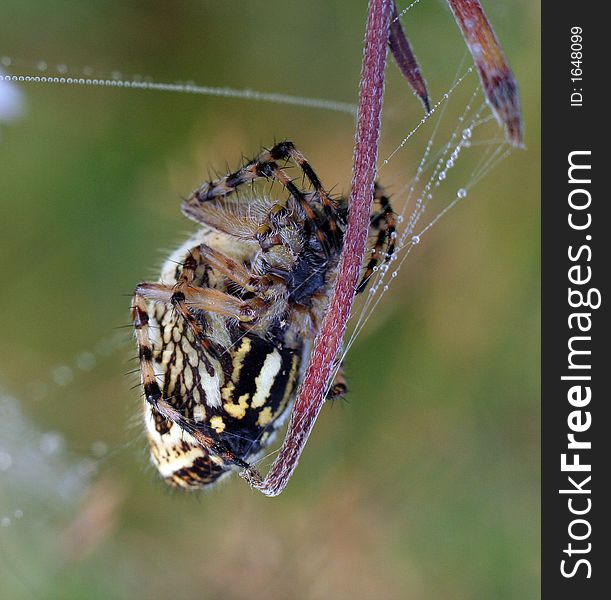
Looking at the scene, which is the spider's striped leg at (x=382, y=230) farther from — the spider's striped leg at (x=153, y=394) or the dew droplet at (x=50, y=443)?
the dew droplet at (x=50, y=443)

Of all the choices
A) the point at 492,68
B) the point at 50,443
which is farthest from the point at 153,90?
the point at 492,68

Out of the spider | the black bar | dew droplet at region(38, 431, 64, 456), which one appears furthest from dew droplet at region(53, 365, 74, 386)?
the black bar

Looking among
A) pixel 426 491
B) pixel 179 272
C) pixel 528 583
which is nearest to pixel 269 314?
pixel 179 272

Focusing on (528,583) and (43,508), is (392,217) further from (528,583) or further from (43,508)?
(43,508)

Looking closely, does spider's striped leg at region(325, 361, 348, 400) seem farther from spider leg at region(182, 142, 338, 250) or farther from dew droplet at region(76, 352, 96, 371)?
dew droplet at region(76, 352, 96, 371)

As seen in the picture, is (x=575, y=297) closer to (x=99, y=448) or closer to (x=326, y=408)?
(x=326, y=408)

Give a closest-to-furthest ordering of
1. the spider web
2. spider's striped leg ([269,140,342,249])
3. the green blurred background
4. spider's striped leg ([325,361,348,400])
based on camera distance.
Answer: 1. spider's striped leg ([269,140,342,249])
2. spider's striped leg ([325,361,348,400])
3. the spider web
4. the green blurred background
